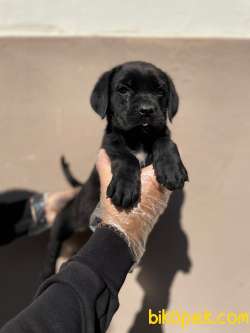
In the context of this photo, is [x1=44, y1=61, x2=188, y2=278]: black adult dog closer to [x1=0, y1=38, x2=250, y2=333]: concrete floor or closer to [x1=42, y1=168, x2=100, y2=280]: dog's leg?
[x1=42, y1=168, x2=100, y2=280]: dog's leg

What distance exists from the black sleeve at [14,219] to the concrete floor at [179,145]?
5.3 inches

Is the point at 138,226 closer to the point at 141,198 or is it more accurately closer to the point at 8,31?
the point at 141,198

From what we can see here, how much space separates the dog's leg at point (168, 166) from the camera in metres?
2.09

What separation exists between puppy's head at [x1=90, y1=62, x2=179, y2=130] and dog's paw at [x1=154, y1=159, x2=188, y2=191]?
26 centimetres

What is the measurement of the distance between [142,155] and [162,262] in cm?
90

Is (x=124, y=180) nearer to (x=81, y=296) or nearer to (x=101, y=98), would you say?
(x=101, y=98)

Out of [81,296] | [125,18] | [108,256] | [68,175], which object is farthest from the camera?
[125,18]

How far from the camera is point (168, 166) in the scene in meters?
2.13

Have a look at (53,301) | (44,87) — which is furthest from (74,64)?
(53,301)

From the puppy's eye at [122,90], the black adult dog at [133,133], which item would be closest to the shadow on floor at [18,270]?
the black adult dog at [133,133]

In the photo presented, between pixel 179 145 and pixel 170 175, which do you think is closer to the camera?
pixel 170 175

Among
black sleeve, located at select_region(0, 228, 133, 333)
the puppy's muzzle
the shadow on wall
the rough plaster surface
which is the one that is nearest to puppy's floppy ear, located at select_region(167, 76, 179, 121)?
the puppy's muzzle

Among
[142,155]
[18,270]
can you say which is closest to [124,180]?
[142,155]

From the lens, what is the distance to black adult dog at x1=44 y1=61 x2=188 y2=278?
6.86 ft
